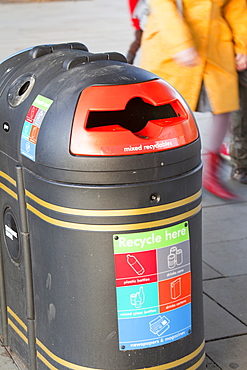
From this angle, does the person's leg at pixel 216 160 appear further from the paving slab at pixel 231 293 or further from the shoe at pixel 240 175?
the paving slab at pixel 231 293

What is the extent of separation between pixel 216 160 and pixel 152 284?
114 inches

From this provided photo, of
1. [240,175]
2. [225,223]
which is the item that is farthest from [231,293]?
[240,175]

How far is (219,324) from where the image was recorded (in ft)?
12.1

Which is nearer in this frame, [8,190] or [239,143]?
[8,190]

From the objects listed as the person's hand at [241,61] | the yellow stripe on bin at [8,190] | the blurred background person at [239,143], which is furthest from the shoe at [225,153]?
the yellow stripe on bin at [8,190]

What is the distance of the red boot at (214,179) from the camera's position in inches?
214

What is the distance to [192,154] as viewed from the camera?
2738mm

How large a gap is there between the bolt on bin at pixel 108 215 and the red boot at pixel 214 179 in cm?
259

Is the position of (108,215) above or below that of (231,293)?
above

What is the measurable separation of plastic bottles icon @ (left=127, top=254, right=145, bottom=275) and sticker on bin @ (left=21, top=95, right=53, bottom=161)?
567 mm

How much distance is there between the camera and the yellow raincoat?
4285 millimetres

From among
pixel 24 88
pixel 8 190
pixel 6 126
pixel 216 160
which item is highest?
pixel 24 88

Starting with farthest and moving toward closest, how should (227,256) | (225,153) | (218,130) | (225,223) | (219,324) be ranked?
(225,153)
(218,130)
(225,223)
(227,256)
(219,324)

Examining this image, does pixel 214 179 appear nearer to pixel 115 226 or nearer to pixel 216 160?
pixel 216 160
